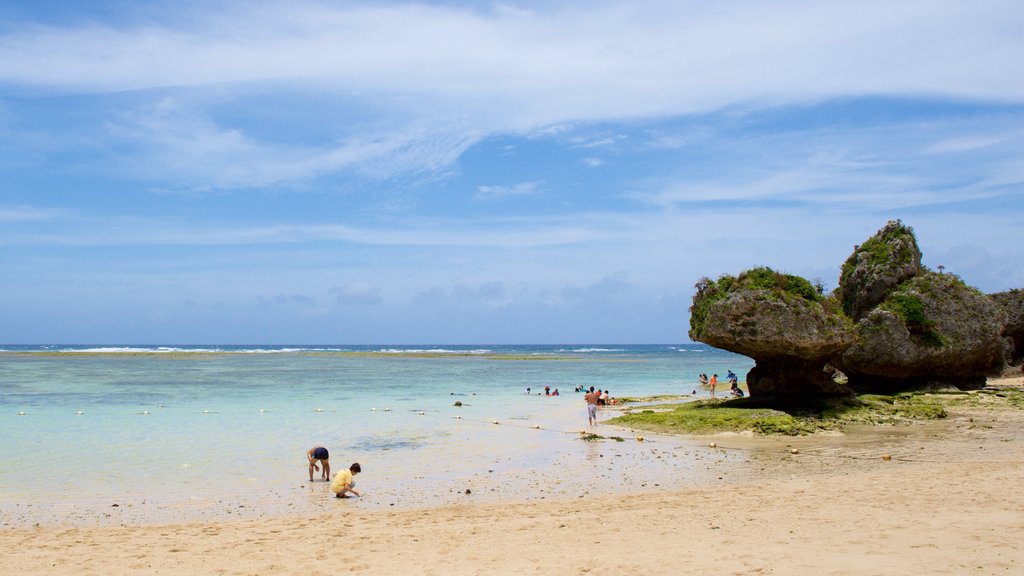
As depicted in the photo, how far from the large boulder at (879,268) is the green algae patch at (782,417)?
6197 mm

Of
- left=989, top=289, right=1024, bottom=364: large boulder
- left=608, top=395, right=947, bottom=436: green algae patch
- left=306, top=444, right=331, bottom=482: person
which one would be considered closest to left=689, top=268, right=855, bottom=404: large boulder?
left=608, top=395, right=947, bottom=436: green algae patch

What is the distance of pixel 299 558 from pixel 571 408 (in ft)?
73.2

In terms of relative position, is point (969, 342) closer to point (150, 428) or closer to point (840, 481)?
point (840, 481)

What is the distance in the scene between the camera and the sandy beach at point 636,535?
8.48m

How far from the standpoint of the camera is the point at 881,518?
1027cm

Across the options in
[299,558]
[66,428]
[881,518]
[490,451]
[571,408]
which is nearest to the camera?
[299,558]

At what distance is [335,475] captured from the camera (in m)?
14.2

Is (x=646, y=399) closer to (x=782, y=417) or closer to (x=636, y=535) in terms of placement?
(x=782, y=417)

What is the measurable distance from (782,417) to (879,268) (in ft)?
39.9

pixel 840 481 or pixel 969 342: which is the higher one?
pixel 969 342

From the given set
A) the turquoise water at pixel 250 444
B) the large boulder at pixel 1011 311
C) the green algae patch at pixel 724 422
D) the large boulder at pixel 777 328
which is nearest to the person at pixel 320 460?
the turquoise water at pixel 250 444

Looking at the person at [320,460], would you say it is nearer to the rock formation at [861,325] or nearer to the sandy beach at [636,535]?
the sandy beach at [636,535]

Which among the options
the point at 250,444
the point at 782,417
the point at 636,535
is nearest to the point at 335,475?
the point at 250,444

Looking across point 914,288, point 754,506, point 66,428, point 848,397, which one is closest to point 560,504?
point 754,506
